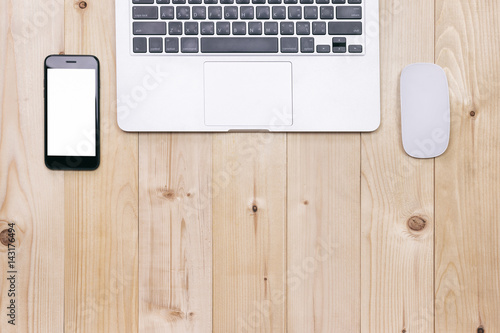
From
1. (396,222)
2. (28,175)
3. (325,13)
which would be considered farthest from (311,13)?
(28,175)

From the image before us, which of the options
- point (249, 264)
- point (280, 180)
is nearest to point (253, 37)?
point (280, 180)

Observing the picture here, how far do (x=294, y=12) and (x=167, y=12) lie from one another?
0.61 feet

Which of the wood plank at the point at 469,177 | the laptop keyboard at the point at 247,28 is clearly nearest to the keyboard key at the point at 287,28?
the laptop keyboard at the point at 247,28

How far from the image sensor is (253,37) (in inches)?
18.3

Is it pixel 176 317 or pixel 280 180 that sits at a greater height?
pixel 280 180

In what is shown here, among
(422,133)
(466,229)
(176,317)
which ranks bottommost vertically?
(176,317)

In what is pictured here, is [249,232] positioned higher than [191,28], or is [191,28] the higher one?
[191,28]

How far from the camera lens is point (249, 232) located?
1.59 feet

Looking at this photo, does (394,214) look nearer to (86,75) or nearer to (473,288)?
(473,288)

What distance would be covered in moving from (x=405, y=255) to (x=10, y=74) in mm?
664

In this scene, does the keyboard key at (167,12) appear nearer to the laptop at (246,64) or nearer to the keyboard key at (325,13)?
the laptop at (246,64)

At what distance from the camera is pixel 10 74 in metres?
0.49

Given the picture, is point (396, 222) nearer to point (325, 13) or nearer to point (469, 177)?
point (469, 177)

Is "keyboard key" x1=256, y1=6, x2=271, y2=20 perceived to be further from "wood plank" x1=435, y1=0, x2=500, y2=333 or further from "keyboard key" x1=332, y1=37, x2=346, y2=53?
"wood plank" x1=435, y1=0, x2=500, y2=333
